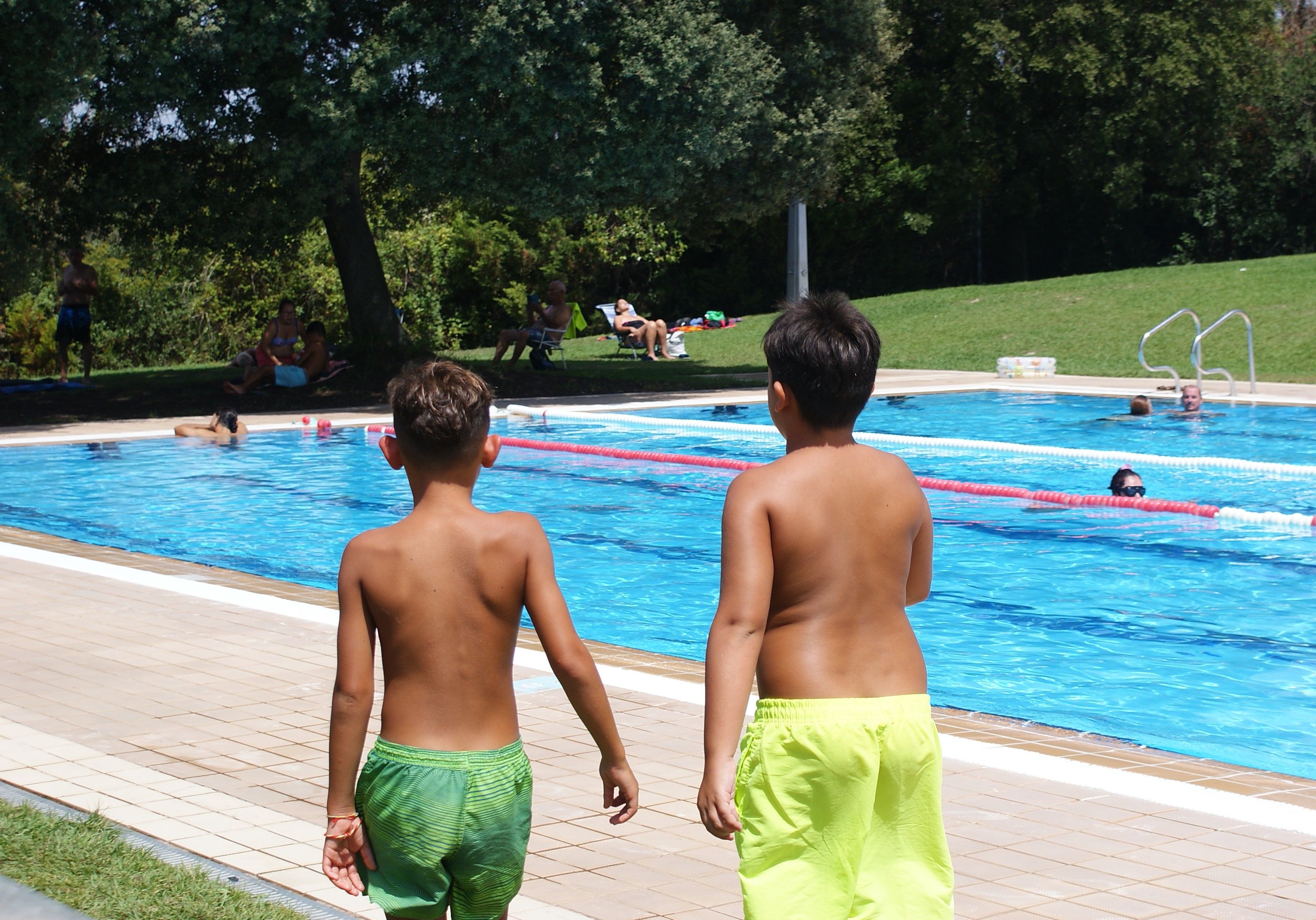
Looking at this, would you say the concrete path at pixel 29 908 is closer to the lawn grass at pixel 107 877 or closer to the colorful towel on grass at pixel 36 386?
the lawn grass at pixel 107 877

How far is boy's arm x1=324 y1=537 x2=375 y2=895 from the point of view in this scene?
2.56m

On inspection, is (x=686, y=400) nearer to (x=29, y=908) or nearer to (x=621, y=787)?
(x=621, y=787)

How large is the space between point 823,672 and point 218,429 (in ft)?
49.4

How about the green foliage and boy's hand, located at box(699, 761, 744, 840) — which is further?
the green foliage

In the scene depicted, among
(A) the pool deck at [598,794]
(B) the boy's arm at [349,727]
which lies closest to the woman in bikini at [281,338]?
(A) the pool deck at [598,794]

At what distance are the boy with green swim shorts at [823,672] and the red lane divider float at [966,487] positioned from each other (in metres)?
6.31

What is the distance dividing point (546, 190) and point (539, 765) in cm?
1447

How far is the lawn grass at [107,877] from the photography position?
11.3 ft

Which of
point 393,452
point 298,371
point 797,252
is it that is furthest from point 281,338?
point 393,452

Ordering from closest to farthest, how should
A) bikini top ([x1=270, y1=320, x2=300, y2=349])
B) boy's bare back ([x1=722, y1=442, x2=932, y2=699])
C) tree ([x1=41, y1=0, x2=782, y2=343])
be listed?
boy's bare back ([x1=722, y1=442, x2=932, y2=699])
tree ([x1=41, y1=0, x2=782, y2=343])
bikini top ([x1=270, y1=320, x2=300, y2=349])

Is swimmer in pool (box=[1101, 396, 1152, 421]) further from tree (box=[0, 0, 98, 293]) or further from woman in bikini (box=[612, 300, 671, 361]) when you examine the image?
tree (box=[0, 0, 98, 293])

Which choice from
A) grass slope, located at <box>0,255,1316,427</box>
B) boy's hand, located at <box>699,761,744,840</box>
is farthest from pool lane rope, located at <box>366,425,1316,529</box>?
boy's hand, located at <box>699,761,744,840</box>

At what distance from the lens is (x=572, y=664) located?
102 inches

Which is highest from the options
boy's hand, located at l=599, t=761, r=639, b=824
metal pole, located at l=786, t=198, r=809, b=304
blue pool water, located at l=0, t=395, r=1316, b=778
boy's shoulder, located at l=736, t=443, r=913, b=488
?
metal pole, located at l=786, t=198, r=809, b=304
